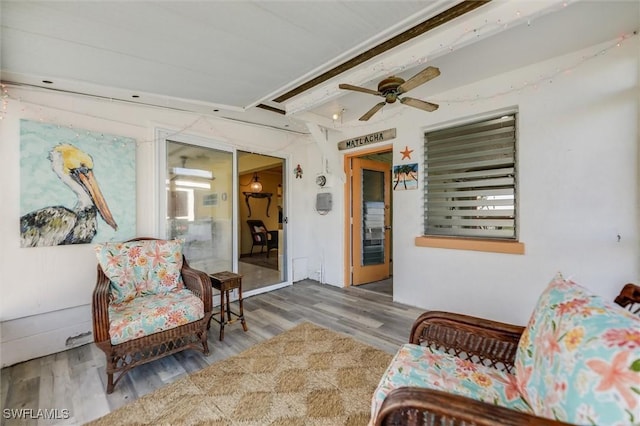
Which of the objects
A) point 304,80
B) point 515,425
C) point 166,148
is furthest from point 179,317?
point 304,80

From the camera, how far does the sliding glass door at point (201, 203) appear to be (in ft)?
10.7

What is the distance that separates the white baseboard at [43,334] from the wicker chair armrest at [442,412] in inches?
118

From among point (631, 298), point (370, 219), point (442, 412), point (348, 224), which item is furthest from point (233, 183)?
point (631, 298)

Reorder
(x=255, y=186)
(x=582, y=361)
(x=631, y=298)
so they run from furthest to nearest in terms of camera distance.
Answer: (x=255, y=186)
(x=631, y=298)
(x=582, y=361)

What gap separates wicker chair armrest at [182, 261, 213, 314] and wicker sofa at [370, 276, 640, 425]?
1719 millimetres

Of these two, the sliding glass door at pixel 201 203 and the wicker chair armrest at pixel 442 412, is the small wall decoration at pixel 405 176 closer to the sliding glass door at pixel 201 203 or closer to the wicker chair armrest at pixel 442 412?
the sliding glass door at pixel 201 203

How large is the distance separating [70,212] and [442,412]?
327 centimetres

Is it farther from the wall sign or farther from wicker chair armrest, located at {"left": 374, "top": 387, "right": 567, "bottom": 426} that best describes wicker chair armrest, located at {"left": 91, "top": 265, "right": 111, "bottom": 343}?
the wall sign

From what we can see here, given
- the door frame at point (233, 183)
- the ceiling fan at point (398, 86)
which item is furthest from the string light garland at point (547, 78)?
the door frame at point (233, 183)

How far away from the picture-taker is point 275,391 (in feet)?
6.19

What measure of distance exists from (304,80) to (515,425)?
108 inches

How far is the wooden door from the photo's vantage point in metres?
4.45

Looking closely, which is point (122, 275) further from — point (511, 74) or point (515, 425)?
point (511, 74)

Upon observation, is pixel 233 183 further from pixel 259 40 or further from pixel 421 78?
pixel 421 78
